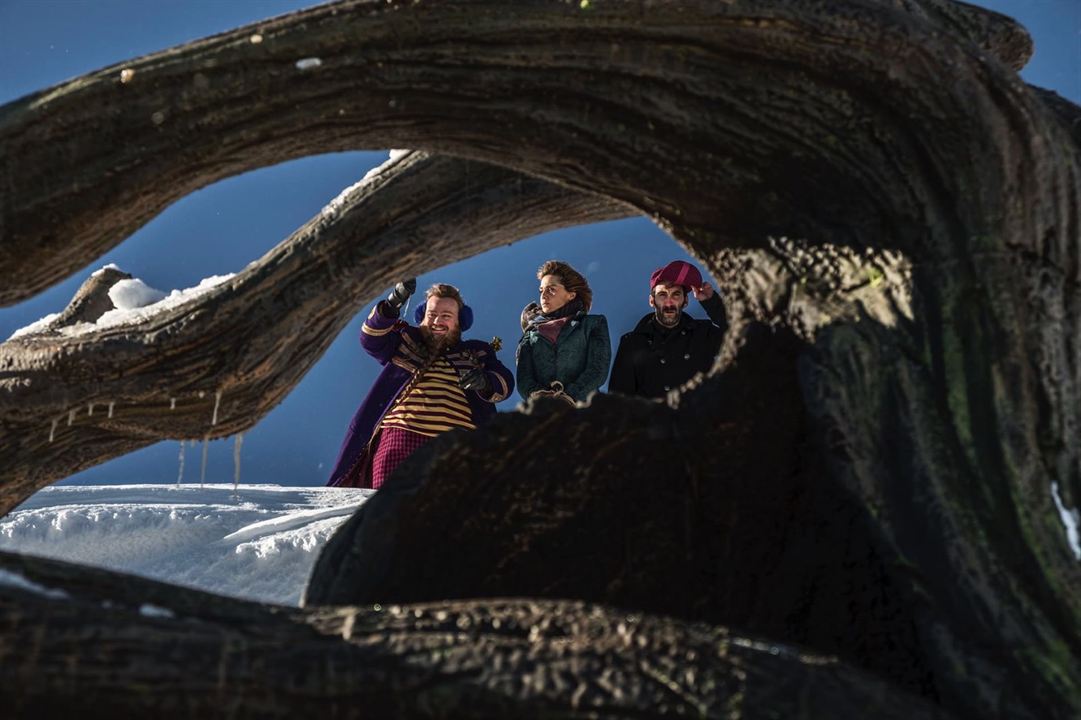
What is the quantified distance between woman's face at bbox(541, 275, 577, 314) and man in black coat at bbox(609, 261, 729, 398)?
0.35m

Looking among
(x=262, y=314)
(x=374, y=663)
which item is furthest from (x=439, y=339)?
(x=374, y=663)

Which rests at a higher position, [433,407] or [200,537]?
[433,407]

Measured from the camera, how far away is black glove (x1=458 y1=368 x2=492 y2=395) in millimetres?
5566

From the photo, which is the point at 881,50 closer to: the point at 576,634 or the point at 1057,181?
the point at 1057,181

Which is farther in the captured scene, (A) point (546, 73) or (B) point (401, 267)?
(B) point (401, 267)

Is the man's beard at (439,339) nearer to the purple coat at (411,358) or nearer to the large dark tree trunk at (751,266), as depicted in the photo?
the purple coat at (411,358)

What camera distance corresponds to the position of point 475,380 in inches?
219

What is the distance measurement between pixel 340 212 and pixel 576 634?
2156 mm

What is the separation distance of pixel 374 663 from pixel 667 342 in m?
4.14

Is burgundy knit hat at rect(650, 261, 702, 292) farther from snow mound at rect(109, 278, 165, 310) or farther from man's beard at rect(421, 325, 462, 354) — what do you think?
snow mound at rect(109, 278, 165, 310)

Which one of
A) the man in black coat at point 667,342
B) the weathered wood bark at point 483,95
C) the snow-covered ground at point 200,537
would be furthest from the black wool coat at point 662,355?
the weathered wood bark at point 483,95

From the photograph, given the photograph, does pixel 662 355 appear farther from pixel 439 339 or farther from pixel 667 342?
pixel 439 339

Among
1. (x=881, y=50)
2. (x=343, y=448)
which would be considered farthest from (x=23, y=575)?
(x=343, y=448)

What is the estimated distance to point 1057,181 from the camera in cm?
217
